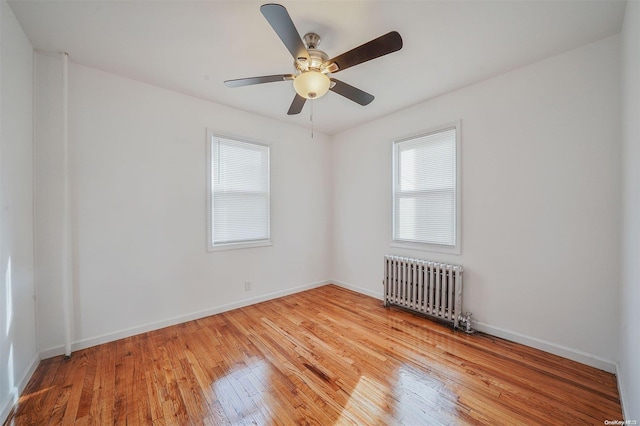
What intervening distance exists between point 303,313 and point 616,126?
11.2 feet

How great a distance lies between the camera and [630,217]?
1582 millimetres

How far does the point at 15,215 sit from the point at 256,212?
85.8 inches

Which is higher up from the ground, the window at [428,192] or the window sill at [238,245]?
the window at [428,192]

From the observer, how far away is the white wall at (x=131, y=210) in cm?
221

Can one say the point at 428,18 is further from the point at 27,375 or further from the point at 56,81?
the point at 27,375

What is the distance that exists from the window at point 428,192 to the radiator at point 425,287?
0.26 m

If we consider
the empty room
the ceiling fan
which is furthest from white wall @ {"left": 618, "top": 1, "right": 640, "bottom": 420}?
the ceiling fan

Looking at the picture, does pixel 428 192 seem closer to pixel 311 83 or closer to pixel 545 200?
pixel 545 200

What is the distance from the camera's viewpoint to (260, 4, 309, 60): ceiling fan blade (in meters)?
1.30

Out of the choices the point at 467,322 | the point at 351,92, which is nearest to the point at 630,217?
the point at 467,322

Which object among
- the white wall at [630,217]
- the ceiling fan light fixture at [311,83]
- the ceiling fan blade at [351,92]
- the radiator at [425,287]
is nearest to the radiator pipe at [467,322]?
the radiator at [425,287]

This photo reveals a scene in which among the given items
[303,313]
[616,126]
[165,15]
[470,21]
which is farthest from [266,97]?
[616,126]

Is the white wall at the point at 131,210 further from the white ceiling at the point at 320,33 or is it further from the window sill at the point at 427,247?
the window sill at the point at 427,247

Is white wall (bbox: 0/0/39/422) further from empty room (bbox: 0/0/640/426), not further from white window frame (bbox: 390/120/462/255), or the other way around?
white window frame (bbox: 390/120/462/255)
